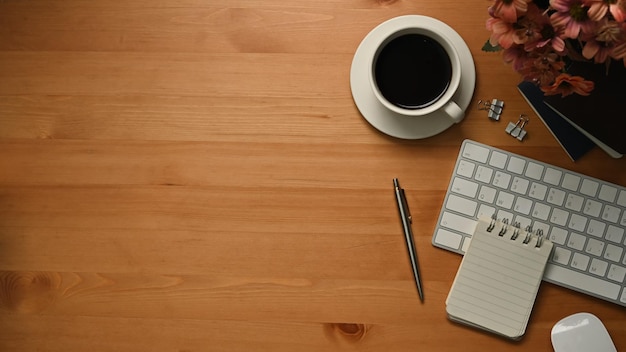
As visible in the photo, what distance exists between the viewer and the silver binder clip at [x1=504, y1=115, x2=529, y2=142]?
87 cm

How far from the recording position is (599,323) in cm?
86

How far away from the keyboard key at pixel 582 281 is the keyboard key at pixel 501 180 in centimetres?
13

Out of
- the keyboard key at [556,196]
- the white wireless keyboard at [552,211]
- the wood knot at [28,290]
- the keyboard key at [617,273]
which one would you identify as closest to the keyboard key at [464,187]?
the white wireless keyboard at [552,211]

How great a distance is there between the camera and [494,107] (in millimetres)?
875

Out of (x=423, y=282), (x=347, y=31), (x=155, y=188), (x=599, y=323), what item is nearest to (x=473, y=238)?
(x=423, y=282)

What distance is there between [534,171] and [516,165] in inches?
1.0

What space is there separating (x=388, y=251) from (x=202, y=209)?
28 cm

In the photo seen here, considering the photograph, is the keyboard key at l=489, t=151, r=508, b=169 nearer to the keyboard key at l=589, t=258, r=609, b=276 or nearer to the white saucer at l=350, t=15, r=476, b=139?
the white saucer at l=350, t=15, r=476, b=139

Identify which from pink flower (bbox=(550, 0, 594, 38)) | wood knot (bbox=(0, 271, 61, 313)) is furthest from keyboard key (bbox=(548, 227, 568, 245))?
wood knot (bbox=(0, 271, 61, 313))

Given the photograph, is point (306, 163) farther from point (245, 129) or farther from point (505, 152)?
point (505, 152)

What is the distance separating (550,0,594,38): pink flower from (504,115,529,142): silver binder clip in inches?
9.3

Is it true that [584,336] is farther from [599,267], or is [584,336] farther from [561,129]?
[561,129]

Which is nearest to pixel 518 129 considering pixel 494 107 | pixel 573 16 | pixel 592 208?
pixel 494 107

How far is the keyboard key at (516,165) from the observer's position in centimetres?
87
